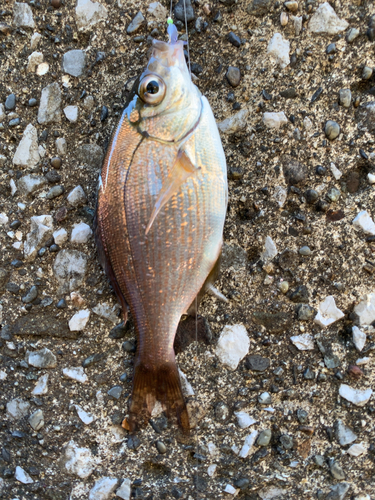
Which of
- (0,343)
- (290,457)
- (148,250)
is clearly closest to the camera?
(148,250)

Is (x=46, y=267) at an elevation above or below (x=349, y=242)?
below

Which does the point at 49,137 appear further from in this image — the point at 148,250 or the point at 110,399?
the point at 110,399

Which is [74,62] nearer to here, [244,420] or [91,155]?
[91,155]

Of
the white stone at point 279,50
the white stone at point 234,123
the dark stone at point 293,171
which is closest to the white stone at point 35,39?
the white stone at point 234,123

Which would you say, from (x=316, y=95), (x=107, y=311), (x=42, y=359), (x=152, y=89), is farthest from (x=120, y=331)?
(x=316, y=95)

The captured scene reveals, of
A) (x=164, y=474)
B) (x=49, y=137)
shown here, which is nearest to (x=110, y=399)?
(x=164, y=474)

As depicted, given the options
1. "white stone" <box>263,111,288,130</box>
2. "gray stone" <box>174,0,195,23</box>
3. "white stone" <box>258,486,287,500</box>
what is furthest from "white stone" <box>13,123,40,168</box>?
"white stone" <box>258,486,287,500</box>

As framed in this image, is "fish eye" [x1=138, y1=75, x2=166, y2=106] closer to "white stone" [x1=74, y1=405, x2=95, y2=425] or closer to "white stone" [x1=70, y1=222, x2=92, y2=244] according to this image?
"white stone" [x1=70, y1=222, x2=92, y2=244]
